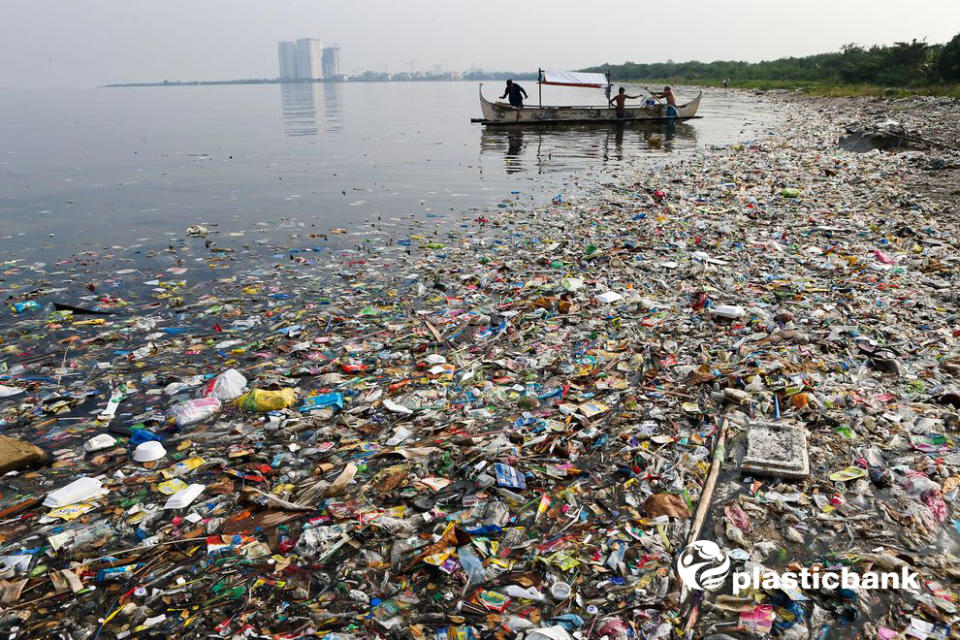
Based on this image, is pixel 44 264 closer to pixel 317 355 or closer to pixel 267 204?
pixel 267 204

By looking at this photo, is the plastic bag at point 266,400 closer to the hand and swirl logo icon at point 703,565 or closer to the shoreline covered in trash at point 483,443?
the shoreline covered in trash at point 483,443

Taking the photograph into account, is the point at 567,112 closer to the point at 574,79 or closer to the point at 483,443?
the point at 574,79

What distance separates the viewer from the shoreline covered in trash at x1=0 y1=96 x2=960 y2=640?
2.56 meters

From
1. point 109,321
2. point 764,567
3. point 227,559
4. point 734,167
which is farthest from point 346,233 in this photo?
point 734,167

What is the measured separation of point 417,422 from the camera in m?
4.09

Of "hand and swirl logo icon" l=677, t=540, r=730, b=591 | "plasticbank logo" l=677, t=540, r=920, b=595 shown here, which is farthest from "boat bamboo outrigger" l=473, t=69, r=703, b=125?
"plasticbank logo" l=677, t=540, r=920, b=595

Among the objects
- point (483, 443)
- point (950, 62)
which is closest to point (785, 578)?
point (483, 443)

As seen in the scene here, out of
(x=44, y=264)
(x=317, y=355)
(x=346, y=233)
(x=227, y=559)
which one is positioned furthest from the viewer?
(x=346, y=233)

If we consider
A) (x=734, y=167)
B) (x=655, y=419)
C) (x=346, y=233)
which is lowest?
(x=655, y=419)

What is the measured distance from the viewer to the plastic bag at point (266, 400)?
14.1ft

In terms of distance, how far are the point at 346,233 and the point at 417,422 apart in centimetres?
639

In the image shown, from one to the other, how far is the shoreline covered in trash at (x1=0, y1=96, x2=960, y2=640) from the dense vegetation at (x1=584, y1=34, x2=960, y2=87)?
37182mm

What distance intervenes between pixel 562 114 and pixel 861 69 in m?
36.4

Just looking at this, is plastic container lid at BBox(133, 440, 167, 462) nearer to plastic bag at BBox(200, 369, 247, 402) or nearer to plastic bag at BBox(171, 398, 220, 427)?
plastic bag at BBox(171, 398, 220, 427)
